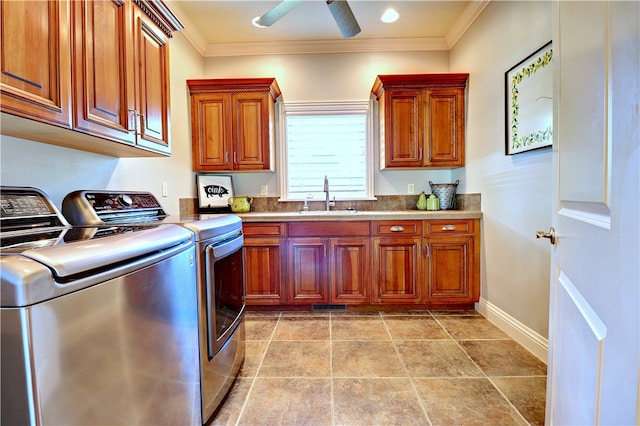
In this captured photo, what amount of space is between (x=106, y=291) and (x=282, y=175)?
2.56m

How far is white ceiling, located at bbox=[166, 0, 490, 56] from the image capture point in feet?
8.24

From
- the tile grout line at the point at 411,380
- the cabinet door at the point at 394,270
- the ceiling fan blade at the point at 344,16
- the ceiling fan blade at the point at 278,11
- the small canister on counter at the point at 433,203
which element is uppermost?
the ceiling fan blade at the point at 344,16

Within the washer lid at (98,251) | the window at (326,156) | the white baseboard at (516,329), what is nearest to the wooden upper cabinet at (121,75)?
the washer lid at (98,251)

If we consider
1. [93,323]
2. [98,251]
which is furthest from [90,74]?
[93,323]

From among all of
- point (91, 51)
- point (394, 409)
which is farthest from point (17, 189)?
point (394, 409)

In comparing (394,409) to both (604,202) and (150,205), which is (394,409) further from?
(150,205)

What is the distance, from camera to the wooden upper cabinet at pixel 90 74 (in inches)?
35.8

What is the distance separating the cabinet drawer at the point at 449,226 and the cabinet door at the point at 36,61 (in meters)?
2.57

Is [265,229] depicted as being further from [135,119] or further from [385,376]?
[385,376]

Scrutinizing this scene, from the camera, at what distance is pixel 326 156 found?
3.26 meters

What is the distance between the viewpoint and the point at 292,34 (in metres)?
2.95

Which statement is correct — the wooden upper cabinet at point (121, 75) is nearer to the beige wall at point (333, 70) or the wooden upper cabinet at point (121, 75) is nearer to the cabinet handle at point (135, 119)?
the cabinet handle at point (135, 119)

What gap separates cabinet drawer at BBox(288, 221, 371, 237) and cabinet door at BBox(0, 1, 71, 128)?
72.1 inches

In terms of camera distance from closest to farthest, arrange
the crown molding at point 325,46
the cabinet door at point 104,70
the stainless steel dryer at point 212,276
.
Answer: the cabinet door at point 104,70, the stainless steel dryer at point 212,276, the crown molding at point 325,46
